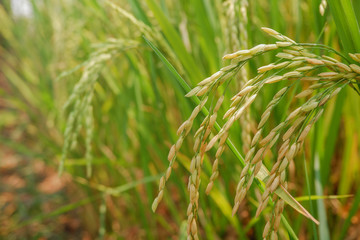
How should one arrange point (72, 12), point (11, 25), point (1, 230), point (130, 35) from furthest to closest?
point (11, 25) < point (1, 230) < point (72, 12) < point (130, 35)

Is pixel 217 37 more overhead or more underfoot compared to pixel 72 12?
more underfoot

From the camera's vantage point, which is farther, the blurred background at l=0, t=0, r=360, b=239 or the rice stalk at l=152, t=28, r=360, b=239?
the blurred background at l=0, t=0, r=360, b=239

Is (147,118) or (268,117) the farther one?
(147,118)

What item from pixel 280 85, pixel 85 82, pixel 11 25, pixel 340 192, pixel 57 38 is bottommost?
pixel 340 192

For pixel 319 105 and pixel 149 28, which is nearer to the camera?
pixel 319 105

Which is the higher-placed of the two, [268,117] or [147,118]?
[268,117]

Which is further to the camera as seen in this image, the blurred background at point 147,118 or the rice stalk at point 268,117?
the blurred background at point 147,118

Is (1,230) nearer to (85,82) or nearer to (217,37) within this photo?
(85,82)

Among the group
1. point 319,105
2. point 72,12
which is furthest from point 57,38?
point 319,105
